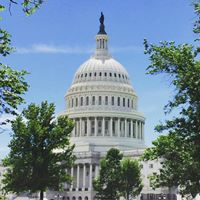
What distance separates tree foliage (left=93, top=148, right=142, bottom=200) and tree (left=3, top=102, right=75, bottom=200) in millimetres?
52141

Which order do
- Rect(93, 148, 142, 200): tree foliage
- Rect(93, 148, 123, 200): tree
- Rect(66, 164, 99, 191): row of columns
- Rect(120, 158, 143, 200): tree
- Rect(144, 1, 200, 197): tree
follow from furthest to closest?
Rect(66, 164, 99, 191): row of columns < Rect(120, 158, 143, 200): tree < Rect(93, 148, 142, 200): tree foliage < Rect(93, 148, 123, 200): tree < Rect(144, 1, 200, 197): tree

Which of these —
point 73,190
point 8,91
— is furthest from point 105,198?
point 8,91

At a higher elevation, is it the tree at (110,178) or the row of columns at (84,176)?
the row of columns at (84,176)

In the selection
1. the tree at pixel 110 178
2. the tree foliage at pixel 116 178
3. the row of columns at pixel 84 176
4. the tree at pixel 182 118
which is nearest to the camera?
the tree at pixel 182 118

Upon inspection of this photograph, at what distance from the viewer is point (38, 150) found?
61.2 metres

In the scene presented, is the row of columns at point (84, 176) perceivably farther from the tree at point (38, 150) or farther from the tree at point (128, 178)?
the tree at point (38, 150)

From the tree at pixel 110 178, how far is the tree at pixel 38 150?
2041 inches

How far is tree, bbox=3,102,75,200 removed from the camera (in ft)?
200

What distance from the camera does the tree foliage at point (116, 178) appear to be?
115m

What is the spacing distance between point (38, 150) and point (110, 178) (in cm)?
5730

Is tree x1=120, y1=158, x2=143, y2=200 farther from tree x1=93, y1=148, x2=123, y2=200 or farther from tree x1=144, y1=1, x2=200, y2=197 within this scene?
tree x1=144, y1=1, x2=200, y2=197

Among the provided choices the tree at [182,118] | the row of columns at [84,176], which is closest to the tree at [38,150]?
the tree at [182,118]

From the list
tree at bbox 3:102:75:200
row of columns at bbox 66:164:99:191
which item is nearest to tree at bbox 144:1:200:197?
tree at bbox 3:102:75:200

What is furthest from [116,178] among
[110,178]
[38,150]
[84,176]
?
[84,176]
